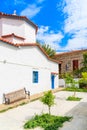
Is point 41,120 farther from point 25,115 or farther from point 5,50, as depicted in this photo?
point 5,50

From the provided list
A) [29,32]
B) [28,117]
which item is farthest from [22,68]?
[28,117]

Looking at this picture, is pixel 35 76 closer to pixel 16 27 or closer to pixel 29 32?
pixel 29 32

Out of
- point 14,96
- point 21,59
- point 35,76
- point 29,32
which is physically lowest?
point 14,96

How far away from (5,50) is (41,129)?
8.66 m

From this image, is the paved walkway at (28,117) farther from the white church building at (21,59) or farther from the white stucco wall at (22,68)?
the white stucco wall at (22,68)

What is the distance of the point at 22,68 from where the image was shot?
786 inches

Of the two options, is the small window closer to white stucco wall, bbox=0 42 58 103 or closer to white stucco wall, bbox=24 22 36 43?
white stucco wall, bbox=0 42 58 103

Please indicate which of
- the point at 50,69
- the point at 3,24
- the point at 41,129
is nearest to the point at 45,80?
the point at 50,69

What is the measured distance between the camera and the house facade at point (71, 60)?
35812 millimetres

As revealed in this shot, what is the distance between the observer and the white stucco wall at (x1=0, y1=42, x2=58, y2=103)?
55.6 feet

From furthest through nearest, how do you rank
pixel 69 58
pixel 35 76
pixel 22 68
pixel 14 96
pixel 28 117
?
pixel 69 58 < pixel 35 76 < pixel 22 68 < pixel 14 96 < pixel 28 117

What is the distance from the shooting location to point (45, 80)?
84.0ft

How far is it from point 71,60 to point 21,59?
1821 cm

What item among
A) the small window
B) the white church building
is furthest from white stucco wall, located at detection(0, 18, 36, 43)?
the small window
